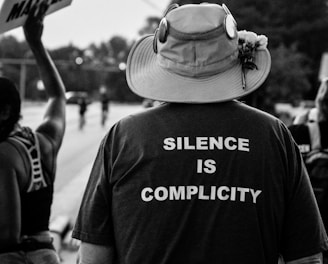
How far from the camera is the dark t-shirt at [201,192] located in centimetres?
166

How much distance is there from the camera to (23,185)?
2439 millimetres

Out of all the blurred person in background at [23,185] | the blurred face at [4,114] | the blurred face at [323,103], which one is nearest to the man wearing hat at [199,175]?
the blurred person in background at [23,185]

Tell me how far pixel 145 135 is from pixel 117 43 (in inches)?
5030

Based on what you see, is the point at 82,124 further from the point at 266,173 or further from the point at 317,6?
the point at 317,6

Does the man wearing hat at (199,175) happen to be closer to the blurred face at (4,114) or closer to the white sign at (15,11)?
the blurred face at (4,114)

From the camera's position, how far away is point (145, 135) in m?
1.70

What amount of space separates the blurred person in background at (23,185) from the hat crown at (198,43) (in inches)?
38.0

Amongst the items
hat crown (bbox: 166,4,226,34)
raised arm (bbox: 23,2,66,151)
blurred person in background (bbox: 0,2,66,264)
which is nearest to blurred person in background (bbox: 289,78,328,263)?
raised arm (bbox: 23,2,66,151)

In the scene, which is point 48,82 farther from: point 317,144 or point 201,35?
point 317,144

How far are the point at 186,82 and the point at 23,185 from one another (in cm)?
103

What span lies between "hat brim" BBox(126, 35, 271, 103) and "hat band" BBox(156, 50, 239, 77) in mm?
14

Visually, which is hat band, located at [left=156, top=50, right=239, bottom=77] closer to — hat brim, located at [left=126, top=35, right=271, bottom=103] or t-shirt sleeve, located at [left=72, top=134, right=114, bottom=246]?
hat brim, located at [left=126, top=35, right=271, bottom=103]

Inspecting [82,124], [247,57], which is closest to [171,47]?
[247,57]

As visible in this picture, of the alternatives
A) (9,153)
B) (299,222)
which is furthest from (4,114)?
(299,222)
